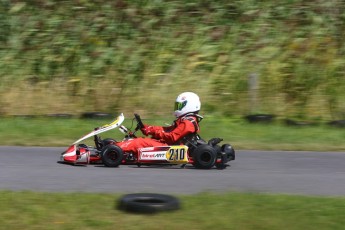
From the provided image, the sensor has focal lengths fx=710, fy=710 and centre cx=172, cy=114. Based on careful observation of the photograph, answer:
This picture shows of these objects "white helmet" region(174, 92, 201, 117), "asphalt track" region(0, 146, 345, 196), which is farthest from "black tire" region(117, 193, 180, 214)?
"white helmet" region(174, 92, 201, 117)

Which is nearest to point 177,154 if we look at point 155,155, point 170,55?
point 155,155

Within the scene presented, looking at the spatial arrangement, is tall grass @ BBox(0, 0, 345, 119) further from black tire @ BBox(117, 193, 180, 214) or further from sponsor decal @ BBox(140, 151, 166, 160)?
black tire @ BBox(117, 193, 180, 214)

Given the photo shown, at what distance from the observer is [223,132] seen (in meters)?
12.6

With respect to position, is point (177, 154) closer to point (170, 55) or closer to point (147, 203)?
point (147, 203)

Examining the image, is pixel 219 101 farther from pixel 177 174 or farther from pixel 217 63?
pixel 177 174

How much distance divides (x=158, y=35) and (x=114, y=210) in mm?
11168

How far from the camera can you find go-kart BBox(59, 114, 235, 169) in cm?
950

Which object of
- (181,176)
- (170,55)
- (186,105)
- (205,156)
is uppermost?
(170,55)

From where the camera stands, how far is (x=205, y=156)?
9.54 metres

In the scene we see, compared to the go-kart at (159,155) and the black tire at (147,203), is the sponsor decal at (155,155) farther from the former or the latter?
the black tire at (147,203)

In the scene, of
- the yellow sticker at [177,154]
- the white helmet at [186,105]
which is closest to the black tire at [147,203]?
the yellow sticker at [177,154]

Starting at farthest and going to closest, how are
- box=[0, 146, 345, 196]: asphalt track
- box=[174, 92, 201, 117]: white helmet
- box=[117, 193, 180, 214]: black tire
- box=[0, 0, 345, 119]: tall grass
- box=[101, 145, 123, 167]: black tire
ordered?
1. box=[0, 0, 345, 119]: tall grass
2. box=[174, 92, 201, 117]: white helmet
3. box=[101, 145, 123, 167]: black tire
4. box=[0, 146, 345, 196]: asphalt track
5. box=[117, 193, 180, 214]: black tire

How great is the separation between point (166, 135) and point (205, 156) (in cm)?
60

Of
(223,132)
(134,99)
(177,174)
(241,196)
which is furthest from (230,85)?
(241,196)
